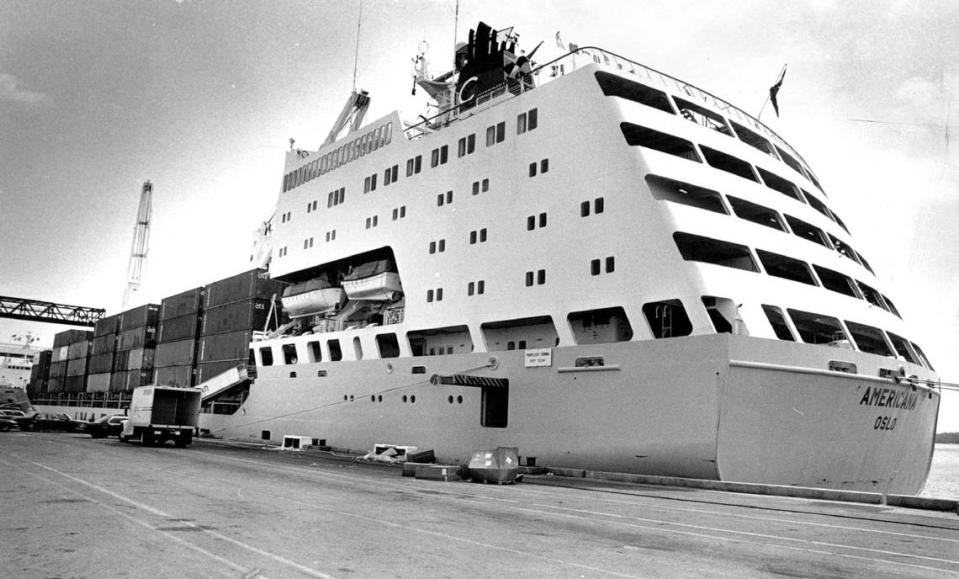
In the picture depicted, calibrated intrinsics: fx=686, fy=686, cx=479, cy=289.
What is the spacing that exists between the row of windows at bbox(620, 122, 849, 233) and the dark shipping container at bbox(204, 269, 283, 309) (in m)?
22.2

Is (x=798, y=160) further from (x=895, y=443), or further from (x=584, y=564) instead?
(x=584, y=564)

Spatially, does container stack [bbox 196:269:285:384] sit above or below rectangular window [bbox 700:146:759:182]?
below

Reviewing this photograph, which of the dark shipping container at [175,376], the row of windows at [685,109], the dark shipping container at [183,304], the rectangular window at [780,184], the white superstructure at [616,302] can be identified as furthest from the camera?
the dark shipping container at [183,304]

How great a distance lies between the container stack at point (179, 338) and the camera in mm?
42094

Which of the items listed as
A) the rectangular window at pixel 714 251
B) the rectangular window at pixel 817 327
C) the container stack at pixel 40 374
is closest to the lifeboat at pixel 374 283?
the rectangular window at pixel 714 251

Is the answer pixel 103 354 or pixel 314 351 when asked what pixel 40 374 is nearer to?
pixel 103 354

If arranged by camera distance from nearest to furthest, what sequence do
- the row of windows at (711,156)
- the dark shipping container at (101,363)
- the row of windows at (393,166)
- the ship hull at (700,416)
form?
1. the ship hull at (700,416)
2. the row of windows at (711,156)
3. the row of windows at (393,166)
4. the dark shipping container at (101,363)

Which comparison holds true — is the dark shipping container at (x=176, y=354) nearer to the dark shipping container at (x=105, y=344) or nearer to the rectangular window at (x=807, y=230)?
the dark shipping container at (x=105, y=344)

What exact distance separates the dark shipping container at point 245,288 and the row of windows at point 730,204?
76.2 feet

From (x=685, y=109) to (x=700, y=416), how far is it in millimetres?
10733

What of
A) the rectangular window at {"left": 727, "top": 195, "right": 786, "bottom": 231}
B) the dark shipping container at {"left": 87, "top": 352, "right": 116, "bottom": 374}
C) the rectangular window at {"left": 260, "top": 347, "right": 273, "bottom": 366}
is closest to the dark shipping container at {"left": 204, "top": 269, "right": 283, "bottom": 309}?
the rectangular window at {"left": 260, "top": 347, "right": 273, "bottom": 366}

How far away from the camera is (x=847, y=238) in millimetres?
22766

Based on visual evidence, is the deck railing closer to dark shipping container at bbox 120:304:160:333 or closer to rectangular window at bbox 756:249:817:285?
rectangular window at bbox 756:249:817:285

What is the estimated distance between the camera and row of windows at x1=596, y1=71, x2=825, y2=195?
2072 centimetres
